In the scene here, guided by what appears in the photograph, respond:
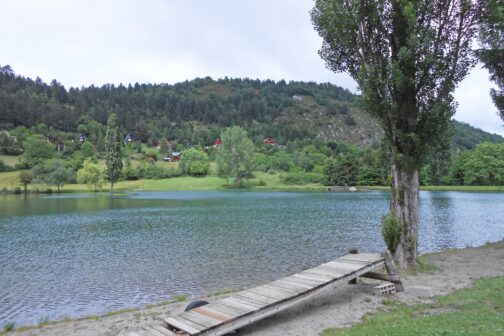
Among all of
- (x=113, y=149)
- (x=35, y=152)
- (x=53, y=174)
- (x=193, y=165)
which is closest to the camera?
(x=113, y=149)

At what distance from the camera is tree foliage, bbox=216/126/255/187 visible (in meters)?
120

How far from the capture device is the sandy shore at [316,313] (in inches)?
439

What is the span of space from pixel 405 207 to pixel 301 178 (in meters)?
108

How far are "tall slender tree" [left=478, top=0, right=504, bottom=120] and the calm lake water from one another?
1178 centimetres

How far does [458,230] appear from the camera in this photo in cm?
3469

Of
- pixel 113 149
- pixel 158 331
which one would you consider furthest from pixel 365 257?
pixel 113 149

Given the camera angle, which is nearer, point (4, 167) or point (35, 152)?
point (4, 167)

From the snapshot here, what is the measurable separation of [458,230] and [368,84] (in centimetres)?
2352

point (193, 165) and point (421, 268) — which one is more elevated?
point (193, 165)

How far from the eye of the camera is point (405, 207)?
18062 millimetres

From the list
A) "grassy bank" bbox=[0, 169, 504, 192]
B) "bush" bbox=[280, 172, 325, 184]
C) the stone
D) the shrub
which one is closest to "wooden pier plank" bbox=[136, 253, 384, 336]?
the stone

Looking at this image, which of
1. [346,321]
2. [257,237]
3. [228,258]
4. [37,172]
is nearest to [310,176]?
[37,172]

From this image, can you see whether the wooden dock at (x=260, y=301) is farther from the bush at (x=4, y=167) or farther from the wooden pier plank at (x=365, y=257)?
the bush at (x=4, y=167)

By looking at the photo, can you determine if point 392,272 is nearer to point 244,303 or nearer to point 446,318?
point 446,318
